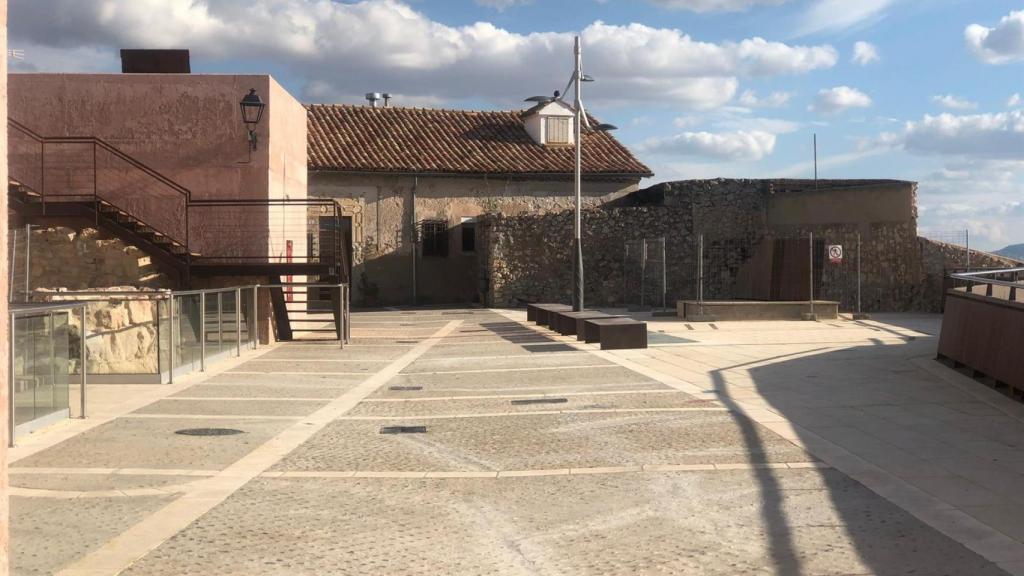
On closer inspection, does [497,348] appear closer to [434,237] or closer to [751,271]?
[751,271]

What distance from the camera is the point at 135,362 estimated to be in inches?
520

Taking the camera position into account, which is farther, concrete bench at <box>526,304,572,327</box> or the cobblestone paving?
concrete bench at <box>526,304,572,327</box>

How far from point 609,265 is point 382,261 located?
7.62m

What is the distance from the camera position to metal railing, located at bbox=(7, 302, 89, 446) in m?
9.06

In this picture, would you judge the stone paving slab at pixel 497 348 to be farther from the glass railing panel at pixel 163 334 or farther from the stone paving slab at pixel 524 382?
the glass railing panel at pixel 163 334

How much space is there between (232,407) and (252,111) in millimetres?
9399

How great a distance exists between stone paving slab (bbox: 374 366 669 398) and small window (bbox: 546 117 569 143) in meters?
24.1

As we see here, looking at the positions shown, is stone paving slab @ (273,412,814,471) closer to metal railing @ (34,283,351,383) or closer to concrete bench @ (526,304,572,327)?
metal railing @ (34,283,351,383)

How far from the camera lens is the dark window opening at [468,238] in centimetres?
3522

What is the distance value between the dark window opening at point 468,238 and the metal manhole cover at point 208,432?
25626mm

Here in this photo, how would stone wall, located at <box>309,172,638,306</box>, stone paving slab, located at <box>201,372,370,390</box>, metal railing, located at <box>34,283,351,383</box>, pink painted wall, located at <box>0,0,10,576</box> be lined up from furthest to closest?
stone wall, located at <box>309,172,638,306</box> → stone paving slab, located at <box>201,372,370,390</box> → metal railing, located at <box>34,283,351,383</box> → pink painted wall, located at <box>0,0,10,576</box>

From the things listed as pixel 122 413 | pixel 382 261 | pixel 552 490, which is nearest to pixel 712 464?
pixel 552 490

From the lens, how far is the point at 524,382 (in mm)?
13383

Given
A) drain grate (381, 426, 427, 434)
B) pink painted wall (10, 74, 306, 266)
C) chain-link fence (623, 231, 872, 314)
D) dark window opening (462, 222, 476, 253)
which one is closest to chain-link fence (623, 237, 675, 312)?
chain-link fence (623, 231, 872, 314)
